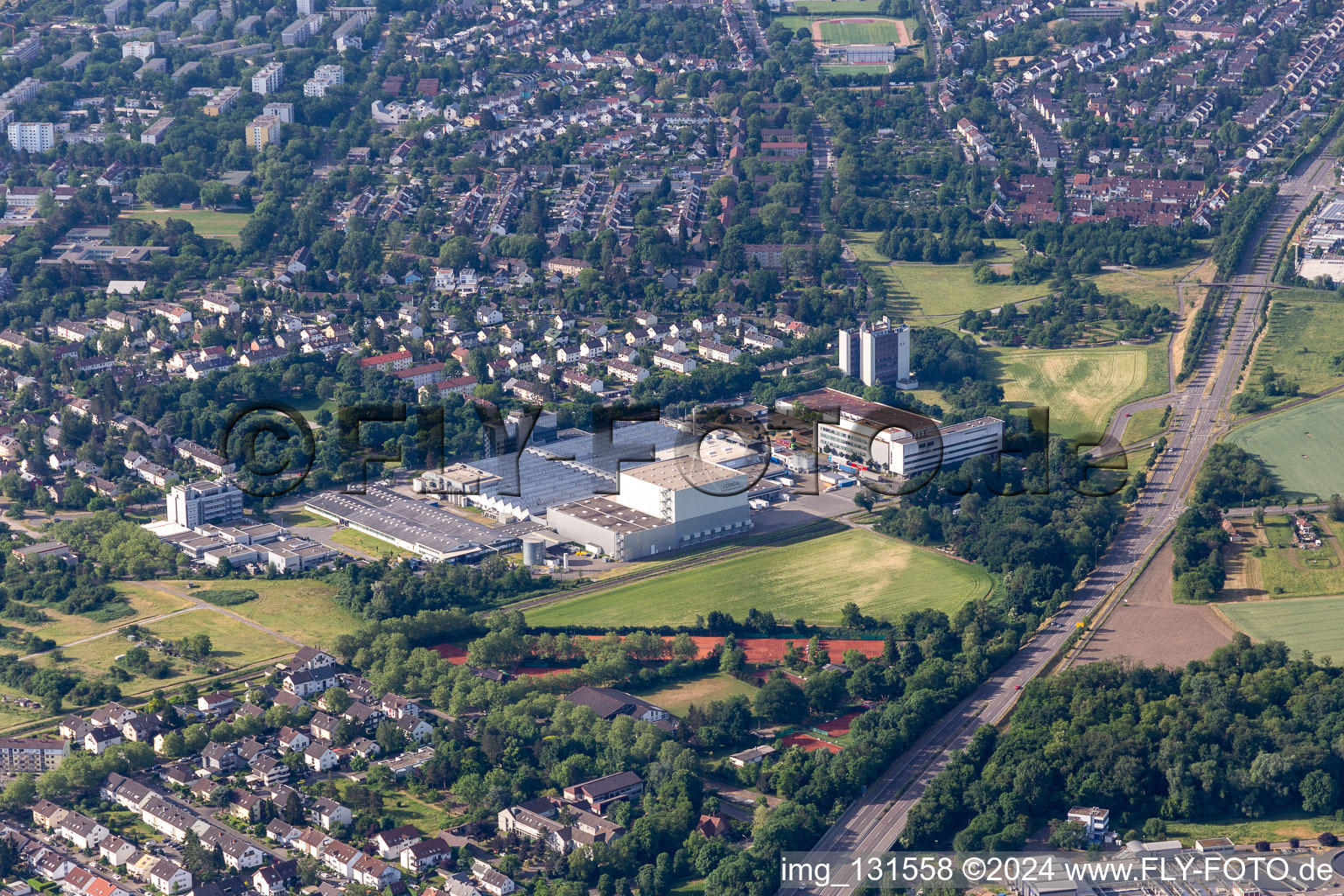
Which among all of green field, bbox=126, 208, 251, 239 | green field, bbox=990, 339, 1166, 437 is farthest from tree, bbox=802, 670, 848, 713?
green field, bbox=126, 208, 251, 239

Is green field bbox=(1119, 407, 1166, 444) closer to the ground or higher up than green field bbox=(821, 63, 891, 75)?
closer to the ground

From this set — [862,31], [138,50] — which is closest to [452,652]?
[138,50]

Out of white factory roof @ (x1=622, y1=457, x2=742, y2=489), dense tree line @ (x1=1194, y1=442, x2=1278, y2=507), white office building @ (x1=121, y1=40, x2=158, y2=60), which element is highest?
white office building @ (x1=121, y1=40, x2=158, y2=60)

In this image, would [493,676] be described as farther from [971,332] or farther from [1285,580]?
[971,332]

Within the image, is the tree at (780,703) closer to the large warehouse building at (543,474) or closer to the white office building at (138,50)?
the large warehouse building at (543,474)

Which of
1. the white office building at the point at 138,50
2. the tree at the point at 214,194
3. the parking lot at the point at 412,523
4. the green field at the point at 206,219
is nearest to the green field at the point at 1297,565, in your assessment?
the parking lot at the point at 412,523

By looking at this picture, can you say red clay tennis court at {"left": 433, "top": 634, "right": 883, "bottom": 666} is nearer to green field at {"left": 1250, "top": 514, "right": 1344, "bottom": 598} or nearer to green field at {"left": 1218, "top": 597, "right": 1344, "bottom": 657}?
green field at {"left": 1218, "top": 597, "right": 1344, "bottom": 657}
